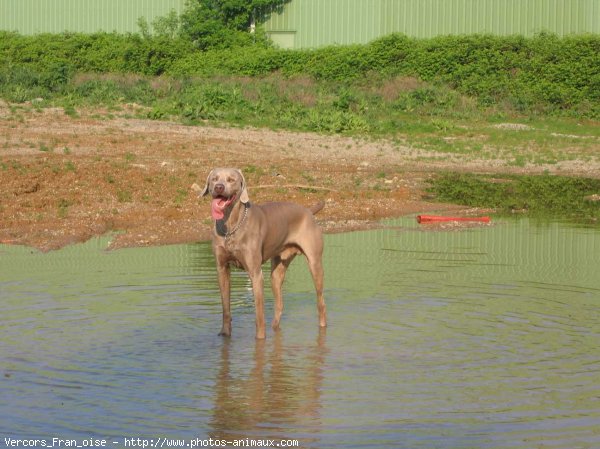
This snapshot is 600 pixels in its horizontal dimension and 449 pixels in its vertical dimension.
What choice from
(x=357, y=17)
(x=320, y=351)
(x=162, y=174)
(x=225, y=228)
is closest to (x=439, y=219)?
(x=162, y=174)

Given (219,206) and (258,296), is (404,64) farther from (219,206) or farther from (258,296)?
(219,206)

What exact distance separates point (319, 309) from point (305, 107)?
23255 mm

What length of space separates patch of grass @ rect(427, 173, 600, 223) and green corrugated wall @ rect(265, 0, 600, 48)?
18.5m

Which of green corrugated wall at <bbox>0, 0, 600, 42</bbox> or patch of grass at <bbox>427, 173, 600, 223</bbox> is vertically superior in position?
green corrugated wall at <bbox>0, 0, 600, 42</bbox>

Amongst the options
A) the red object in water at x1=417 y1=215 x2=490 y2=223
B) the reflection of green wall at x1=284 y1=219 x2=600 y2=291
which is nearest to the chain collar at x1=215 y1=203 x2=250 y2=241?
the reflection of green wall at x1=284 y1=219 x2=600 y2=291

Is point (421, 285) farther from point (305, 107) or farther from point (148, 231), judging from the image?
point (305, 107)

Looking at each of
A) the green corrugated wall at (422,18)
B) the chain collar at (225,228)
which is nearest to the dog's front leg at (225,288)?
the chain collar at (225,228)

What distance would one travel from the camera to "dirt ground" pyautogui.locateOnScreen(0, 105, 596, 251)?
1777 cm

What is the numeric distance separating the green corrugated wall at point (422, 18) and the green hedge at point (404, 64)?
2.47 metres

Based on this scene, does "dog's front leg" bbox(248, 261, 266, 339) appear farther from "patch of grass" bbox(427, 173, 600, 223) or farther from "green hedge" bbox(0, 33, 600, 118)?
"green hedge" bbox(0, 33, 600, 118)

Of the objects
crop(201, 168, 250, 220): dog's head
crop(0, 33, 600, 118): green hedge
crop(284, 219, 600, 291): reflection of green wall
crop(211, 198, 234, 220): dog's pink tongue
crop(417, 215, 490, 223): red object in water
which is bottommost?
crop(284, 219, 600, 291): reflection of green wall

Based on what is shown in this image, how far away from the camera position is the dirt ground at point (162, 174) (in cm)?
1777

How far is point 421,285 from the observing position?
43.1 feet

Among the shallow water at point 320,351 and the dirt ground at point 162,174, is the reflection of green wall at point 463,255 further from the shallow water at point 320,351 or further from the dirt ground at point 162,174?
the dirt ground at point 162,174
